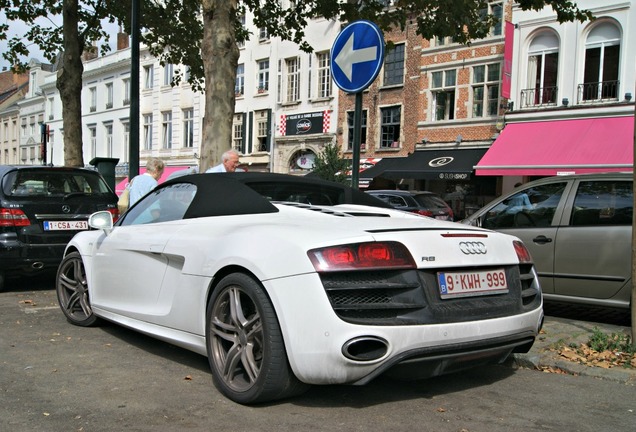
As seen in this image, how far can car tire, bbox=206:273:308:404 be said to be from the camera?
319 cm

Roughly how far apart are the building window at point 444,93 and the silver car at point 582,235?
64.9ft

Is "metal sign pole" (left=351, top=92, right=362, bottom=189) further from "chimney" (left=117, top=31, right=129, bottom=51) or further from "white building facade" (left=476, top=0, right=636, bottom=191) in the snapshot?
"chimney" (left=117, top=31, right=129, bottom=51)

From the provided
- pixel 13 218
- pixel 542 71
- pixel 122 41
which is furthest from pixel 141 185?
pixel 122 41

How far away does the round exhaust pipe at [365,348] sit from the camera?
2979 mm

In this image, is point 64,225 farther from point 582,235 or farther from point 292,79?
point 292,79

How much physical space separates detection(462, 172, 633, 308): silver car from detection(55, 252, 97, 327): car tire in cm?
434

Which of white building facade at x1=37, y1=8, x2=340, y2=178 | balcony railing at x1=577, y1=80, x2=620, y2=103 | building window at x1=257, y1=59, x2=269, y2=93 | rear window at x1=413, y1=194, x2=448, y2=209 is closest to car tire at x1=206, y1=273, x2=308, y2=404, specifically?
rear window at x1=413, y1=194, x2=448, y2=209

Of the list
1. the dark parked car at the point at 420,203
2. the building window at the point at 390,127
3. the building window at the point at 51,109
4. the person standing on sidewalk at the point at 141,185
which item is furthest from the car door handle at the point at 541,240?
the building window at the point at 51,109

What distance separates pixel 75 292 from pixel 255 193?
99.6 inches

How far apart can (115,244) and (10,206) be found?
131 inches

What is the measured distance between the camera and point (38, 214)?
7535 millimetres

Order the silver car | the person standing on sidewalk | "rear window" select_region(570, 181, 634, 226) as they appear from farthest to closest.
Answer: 1. the person standing on sidewalk
2. "rear window" select_region(570, 181, 634, 226)
3. the silver car

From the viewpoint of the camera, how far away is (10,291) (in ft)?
25.4

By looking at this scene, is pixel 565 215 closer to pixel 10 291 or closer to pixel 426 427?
pixel 426 427
